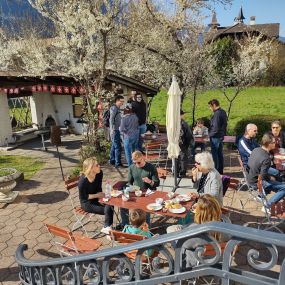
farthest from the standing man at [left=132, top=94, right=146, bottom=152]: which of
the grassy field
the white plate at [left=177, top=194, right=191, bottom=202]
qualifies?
the grassy field

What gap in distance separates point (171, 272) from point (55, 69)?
44.5 feet

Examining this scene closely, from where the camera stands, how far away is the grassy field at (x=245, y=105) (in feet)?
76.2

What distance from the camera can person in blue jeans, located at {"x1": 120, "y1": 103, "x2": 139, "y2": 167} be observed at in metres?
9.50

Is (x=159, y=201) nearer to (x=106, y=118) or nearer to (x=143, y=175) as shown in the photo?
(x=143, y=175)

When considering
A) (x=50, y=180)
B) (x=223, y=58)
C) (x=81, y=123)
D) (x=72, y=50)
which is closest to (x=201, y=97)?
(x=223, y=58)

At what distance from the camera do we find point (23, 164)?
11.9 metres

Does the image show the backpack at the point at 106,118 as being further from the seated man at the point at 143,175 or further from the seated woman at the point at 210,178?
the seated woman at the point at 210,178

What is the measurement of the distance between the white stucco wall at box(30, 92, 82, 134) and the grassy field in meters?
6.74

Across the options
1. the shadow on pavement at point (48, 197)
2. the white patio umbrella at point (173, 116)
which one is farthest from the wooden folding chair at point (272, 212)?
the shadow on pavement at point (48, 197)

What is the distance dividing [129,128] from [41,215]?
11.9 ft

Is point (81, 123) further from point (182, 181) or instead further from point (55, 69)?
point (182, 181)

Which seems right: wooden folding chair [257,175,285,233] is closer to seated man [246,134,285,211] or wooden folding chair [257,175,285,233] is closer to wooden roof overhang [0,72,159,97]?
seated man [246,134,285,211]

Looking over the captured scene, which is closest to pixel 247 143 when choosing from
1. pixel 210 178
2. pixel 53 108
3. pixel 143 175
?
pixel 210 178

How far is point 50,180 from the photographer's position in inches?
390
